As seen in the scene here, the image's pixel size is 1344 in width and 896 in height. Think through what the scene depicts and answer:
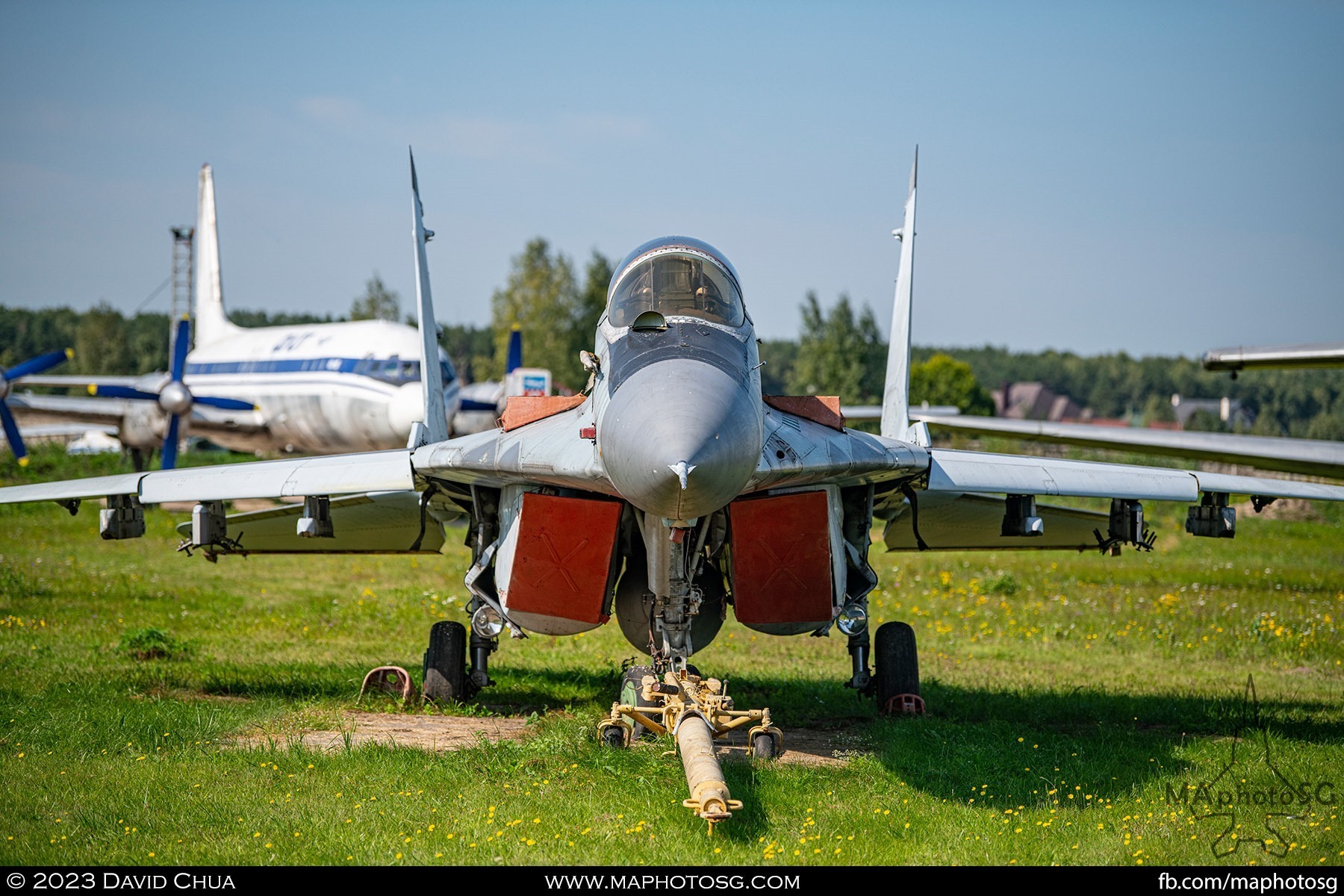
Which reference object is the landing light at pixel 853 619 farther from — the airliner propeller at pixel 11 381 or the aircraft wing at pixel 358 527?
the airliner propeller at pixel 11 381

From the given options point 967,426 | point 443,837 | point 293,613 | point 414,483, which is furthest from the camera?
point 967,426

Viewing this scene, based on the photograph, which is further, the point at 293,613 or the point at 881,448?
the point at 293,613

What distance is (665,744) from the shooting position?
7633 mm

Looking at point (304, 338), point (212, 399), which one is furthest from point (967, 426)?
point (212, 399)

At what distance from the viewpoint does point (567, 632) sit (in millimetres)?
8281

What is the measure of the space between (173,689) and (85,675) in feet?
3.11

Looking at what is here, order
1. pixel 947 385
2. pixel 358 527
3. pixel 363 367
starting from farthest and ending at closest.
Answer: pixel 947 385
pixel 363 367
pixel 358 527

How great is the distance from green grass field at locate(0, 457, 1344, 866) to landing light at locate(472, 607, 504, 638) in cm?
84

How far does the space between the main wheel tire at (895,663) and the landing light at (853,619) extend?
107cm

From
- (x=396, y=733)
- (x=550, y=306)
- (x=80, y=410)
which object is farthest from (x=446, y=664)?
(x=550, y=306)

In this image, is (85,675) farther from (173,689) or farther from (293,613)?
(293,613)

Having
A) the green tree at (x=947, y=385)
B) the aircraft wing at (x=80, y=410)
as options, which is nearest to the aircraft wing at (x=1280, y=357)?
the aircraft wing at (x=80, y=410)

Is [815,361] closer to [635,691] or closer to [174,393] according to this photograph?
[174,393]

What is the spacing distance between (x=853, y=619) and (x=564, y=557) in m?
2.28
